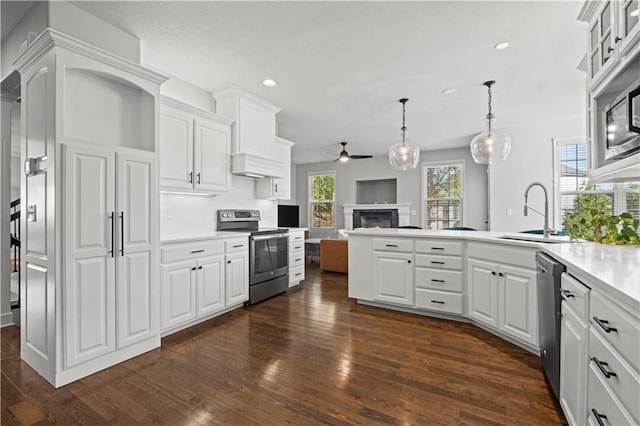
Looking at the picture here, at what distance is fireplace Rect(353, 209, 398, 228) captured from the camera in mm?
7934

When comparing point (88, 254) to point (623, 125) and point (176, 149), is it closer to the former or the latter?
point (176, 149)

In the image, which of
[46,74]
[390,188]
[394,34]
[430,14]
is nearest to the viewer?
[46,74]

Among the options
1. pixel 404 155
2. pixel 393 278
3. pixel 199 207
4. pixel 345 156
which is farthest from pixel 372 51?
pixel 345 156

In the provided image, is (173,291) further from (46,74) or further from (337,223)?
(337,223)

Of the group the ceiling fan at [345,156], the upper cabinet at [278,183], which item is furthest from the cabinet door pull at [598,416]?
the ceiling fan at [345,156]

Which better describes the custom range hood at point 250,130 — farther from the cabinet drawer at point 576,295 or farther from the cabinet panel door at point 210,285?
the cabinet drawer at point 576,295

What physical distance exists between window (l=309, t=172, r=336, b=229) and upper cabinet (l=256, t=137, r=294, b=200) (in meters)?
3.96

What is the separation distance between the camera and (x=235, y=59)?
9.98 ft

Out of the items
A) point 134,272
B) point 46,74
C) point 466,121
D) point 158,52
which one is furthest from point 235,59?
point 466,121

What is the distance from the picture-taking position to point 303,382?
202 cm

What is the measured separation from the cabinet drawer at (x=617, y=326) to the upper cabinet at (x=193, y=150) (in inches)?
133

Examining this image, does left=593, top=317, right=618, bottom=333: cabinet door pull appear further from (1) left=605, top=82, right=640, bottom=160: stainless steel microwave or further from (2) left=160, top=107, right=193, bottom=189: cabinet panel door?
(2) left=160, top=107, right=193, bottom=189: cabinet panel door

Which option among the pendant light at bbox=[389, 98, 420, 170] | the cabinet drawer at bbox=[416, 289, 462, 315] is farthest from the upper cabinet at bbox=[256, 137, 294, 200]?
the cabinet drawer at bbox=[416, 289, 462, 315]

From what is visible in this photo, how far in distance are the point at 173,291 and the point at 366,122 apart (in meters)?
4.03
